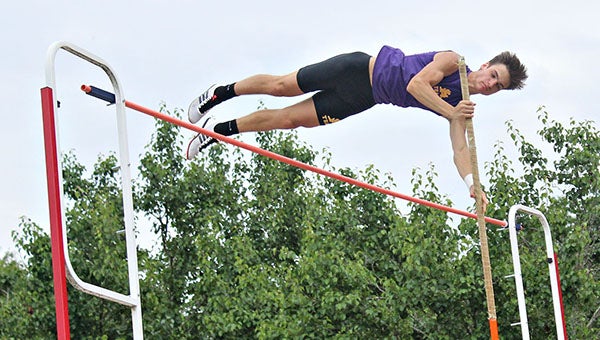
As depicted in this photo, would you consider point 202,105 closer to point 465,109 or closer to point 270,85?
point 270,85

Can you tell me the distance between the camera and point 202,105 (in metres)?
4.99

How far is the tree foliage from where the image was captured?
35.3 feet

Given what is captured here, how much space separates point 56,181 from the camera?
3.29m

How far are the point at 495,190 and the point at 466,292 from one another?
1.57 m

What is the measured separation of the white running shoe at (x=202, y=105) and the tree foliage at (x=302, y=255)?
19.1 ft

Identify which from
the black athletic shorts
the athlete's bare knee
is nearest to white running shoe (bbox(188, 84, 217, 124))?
the athlete's bare knee

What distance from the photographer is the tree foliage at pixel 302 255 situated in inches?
423

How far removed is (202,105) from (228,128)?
0.16 m

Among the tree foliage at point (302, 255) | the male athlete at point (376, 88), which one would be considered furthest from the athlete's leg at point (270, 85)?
the tree foliage at point (302, 255)

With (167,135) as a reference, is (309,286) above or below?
below

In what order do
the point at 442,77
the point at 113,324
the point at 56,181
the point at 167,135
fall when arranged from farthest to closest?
the point at 167,135 → the point at 113,324 → the point at 442,77 → the point at 56,181

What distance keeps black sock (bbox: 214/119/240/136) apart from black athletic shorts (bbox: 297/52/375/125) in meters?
0.43

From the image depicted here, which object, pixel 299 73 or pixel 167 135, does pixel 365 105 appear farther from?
pixel 167 135

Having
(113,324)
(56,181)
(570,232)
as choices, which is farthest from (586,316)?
(56,181)
